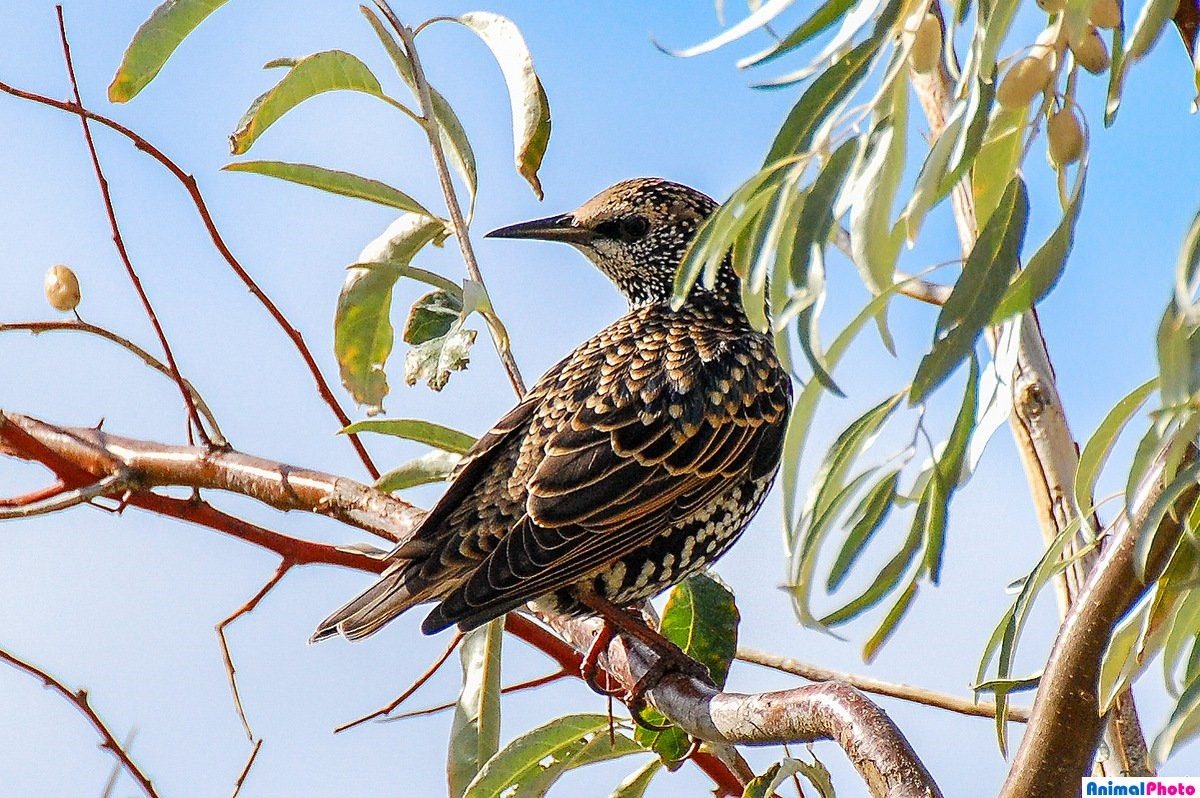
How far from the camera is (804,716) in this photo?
85.8 inches

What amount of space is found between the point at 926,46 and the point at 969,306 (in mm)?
317

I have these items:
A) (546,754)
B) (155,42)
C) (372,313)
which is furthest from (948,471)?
(155,42)

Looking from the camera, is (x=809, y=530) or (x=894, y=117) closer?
(x=894, y=117)

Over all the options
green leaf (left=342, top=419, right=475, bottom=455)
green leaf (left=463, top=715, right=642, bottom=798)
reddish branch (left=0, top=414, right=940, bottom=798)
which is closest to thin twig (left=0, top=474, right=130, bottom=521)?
reddish branch (left=0, top=414, right=940, bottom=798)

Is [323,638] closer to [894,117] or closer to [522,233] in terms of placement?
[522,233]

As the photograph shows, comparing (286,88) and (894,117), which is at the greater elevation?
(286,88)

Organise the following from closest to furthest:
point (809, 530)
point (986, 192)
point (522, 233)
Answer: point (986, 192) → point (809, 530) → point (522, 233)

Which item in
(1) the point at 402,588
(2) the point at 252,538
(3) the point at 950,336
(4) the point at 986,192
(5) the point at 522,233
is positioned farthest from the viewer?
(5) the point at 522,233

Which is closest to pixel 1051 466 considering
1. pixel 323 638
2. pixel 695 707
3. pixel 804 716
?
pixel 695 707

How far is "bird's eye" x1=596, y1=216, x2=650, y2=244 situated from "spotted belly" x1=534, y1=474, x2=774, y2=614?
96cm

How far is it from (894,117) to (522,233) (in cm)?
225

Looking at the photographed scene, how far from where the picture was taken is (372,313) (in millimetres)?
3510

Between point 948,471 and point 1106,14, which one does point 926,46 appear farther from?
point 948,471

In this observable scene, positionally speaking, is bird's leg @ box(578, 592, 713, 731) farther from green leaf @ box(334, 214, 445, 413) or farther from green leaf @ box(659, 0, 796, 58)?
green leaf @ box(659, 0, 796, 58)
